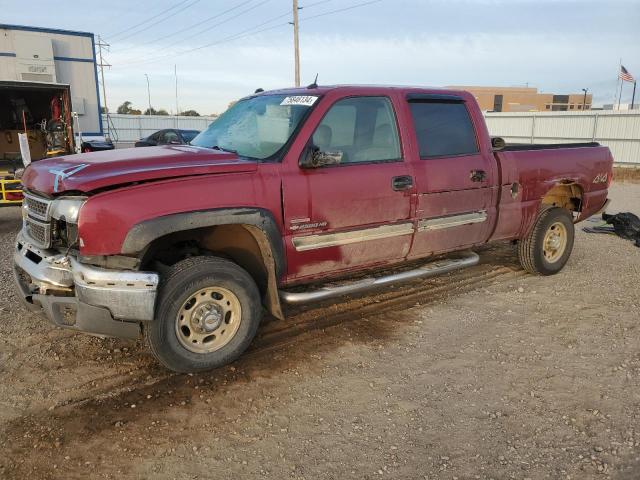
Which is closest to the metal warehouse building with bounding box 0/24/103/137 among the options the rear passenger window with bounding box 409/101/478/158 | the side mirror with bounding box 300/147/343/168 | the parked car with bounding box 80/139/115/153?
the parked car with bounding box 80/139/115/153

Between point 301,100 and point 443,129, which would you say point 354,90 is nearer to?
point 301,100

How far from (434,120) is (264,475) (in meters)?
3.40

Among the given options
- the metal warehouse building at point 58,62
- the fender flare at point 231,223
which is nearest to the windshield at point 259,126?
the fender flare at point 231,223

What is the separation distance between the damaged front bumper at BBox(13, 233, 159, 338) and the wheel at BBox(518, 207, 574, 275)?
4.27 m

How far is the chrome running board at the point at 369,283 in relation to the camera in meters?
4.04

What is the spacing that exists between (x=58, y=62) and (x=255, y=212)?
41.0 ft

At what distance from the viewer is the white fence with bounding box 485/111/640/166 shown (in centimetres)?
2208

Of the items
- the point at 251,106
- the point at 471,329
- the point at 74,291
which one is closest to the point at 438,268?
the point at 471,329

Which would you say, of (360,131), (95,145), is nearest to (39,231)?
(360,131)

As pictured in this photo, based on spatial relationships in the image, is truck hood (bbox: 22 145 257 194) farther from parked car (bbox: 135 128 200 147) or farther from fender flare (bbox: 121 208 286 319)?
parked car (bbox: 135 128 200 147)

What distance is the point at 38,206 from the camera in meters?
3.71

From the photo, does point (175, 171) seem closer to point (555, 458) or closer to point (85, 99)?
point (555, 458)

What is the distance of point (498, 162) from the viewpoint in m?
5.21

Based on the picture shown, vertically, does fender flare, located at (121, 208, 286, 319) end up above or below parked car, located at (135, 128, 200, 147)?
below
